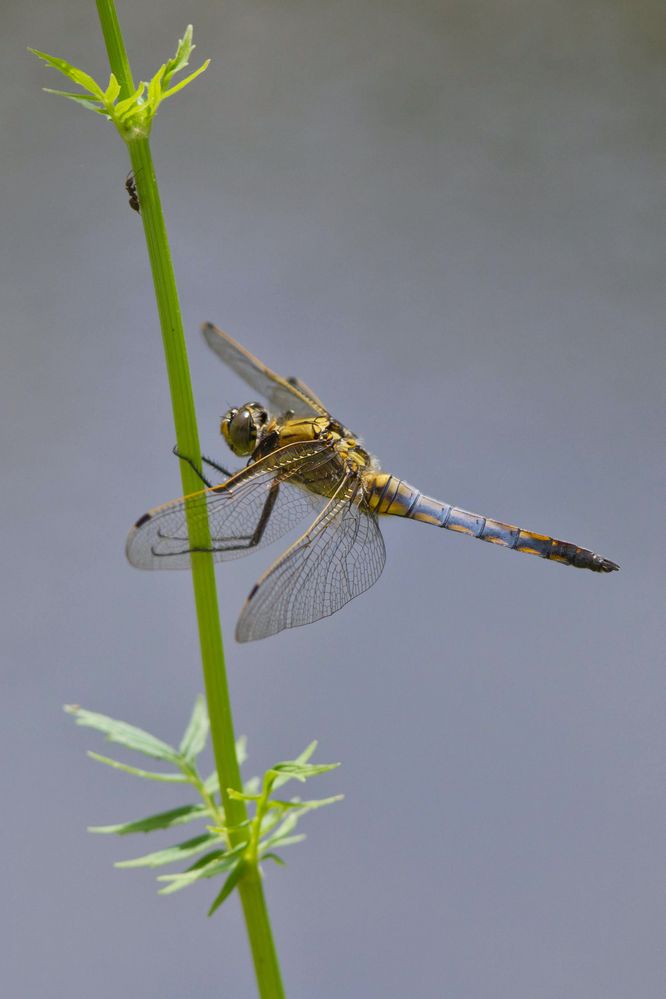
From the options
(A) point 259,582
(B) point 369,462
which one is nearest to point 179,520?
(A) point 259,582

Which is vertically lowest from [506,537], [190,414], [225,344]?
[190,414]

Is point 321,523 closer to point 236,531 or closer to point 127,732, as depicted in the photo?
point 236,531

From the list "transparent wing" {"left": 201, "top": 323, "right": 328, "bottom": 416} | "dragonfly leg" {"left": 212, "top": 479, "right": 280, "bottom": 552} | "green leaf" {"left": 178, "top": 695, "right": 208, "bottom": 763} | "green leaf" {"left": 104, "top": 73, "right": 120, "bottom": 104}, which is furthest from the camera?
"transparent wing" {"left": 201, "top": 323, "right": 328, "bottom": 416}

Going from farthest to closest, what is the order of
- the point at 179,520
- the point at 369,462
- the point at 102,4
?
the point at 369,462
the point at 179,520
the point at 102,4

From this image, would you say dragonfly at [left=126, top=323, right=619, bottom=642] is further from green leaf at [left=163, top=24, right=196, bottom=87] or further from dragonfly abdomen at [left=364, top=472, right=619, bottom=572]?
green leaf at [left=163, top=24, right=196, bottom=87]

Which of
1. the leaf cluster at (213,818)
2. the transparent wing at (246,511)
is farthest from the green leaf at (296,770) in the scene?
the transparent wing at (246,511)

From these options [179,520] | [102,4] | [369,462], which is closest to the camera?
[102,4]

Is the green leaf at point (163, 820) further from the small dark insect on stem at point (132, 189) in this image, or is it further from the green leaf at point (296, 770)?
the small dark insect on stem at point (132, 189)

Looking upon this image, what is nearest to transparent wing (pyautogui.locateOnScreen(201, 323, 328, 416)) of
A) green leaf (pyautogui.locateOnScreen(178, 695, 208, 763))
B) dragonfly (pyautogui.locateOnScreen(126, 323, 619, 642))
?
dragonfly (pyautogui.locateOnScreen(126, 323, 619, 642))
